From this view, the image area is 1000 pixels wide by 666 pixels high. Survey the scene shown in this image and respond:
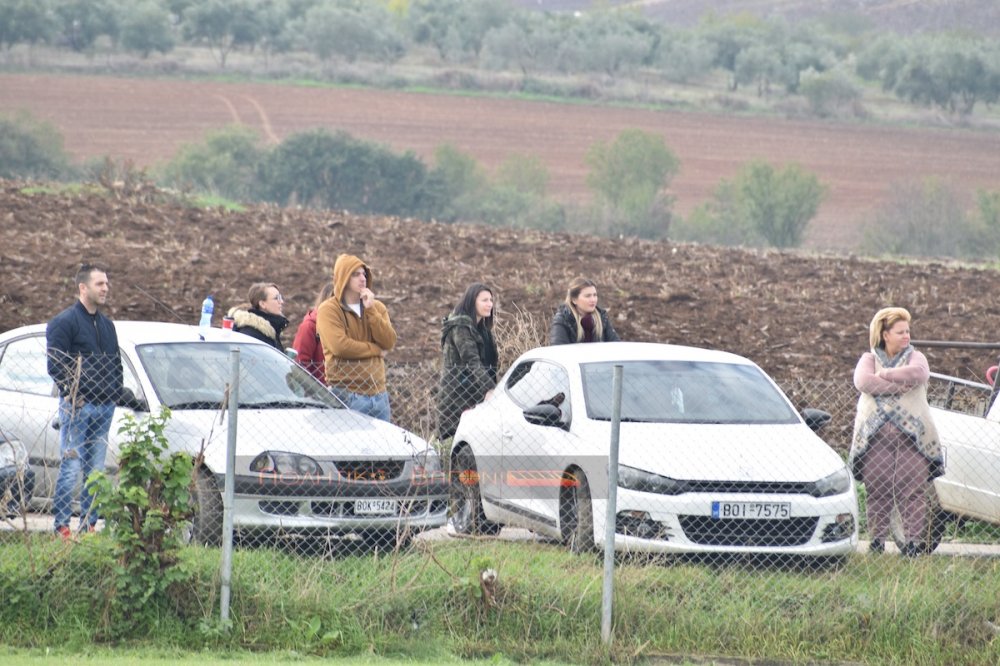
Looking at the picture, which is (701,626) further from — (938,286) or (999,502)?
(938,286)

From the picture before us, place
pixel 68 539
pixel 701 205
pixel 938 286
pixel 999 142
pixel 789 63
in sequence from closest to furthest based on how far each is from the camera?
pixel 68 539 → pixel 938 286 → pixel 701 205 → pixel 999 142 → pixel 789 63

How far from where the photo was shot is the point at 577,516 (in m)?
9.63

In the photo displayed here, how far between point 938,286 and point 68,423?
27202 millimetres

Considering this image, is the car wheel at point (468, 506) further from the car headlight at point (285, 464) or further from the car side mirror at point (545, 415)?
the car headlight at point (285, 464)

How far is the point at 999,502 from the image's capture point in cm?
1065

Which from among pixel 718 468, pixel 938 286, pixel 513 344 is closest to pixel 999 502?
pixel 718 468

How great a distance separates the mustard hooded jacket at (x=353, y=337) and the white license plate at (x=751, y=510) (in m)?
2.96

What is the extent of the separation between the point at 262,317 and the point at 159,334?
5.35ft

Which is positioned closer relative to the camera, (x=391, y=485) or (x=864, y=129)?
(x=391, y=485)

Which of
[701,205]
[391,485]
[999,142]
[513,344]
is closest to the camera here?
[391,485]

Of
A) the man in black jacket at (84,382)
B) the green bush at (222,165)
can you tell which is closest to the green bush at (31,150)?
the green bush at (222,165)

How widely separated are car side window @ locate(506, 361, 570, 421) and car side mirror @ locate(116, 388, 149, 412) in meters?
2.74

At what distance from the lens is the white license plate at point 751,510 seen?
30.2ft

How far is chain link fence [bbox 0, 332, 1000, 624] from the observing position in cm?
926
